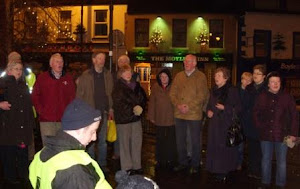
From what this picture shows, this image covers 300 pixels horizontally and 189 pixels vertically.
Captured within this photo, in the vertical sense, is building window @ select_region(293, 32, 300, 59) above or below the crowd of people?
above

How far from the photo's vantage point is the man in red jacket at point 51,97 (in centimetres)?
807

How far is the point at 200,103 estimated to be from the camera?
9078 millimetres

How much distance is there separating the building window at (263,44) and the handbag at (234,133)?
2486cm

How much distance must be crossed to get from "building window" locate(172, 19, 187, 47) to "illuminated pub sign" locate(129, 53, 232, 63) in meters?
1.02

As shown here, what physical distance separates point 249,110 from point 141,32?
24.0 meters

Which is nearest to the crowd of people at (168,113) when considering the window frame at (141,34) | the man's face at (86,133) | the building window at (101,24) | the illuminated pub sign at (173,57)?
the man's face at (86,133)

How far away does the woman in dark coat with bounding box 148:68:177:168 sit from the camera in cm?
957

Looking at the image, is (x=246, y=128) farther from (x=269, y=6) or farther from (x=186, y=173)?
(x=269, y=6)

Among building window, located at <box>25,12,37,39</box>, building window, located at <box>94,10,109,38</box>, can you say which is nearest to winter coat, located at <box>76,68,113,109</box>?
building window, located at <box>25,12,37,39</box>

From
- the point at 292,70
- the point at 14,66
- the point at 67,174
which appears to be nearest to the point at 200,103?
the point at 14,66

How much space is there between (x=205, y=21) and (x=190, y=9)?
4.19ft

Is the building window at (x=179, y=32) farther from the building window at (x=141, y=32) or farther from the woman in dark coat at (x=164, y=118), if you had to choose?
the woman in dark coat at (x=164, y=118)

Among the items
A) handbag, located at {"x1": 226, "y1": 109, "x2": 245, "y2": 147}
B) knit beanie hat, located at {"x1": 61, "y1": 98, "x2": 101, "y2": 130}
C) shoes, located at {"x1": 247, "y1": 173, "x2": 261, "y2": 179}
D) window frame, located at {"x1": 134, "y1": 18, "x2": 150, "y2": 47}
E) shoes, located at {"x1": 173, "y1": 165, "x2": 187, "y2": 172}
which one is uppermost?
window frame, located at {"x1": 134, "y1": 18, "x2": 150, "y2": 47}

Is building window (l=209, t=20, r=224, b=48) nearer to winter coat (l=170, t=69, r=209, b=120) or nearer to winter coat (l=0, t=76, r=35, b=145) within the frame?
winter coat (l=170, t=69, r=209, b=120)
